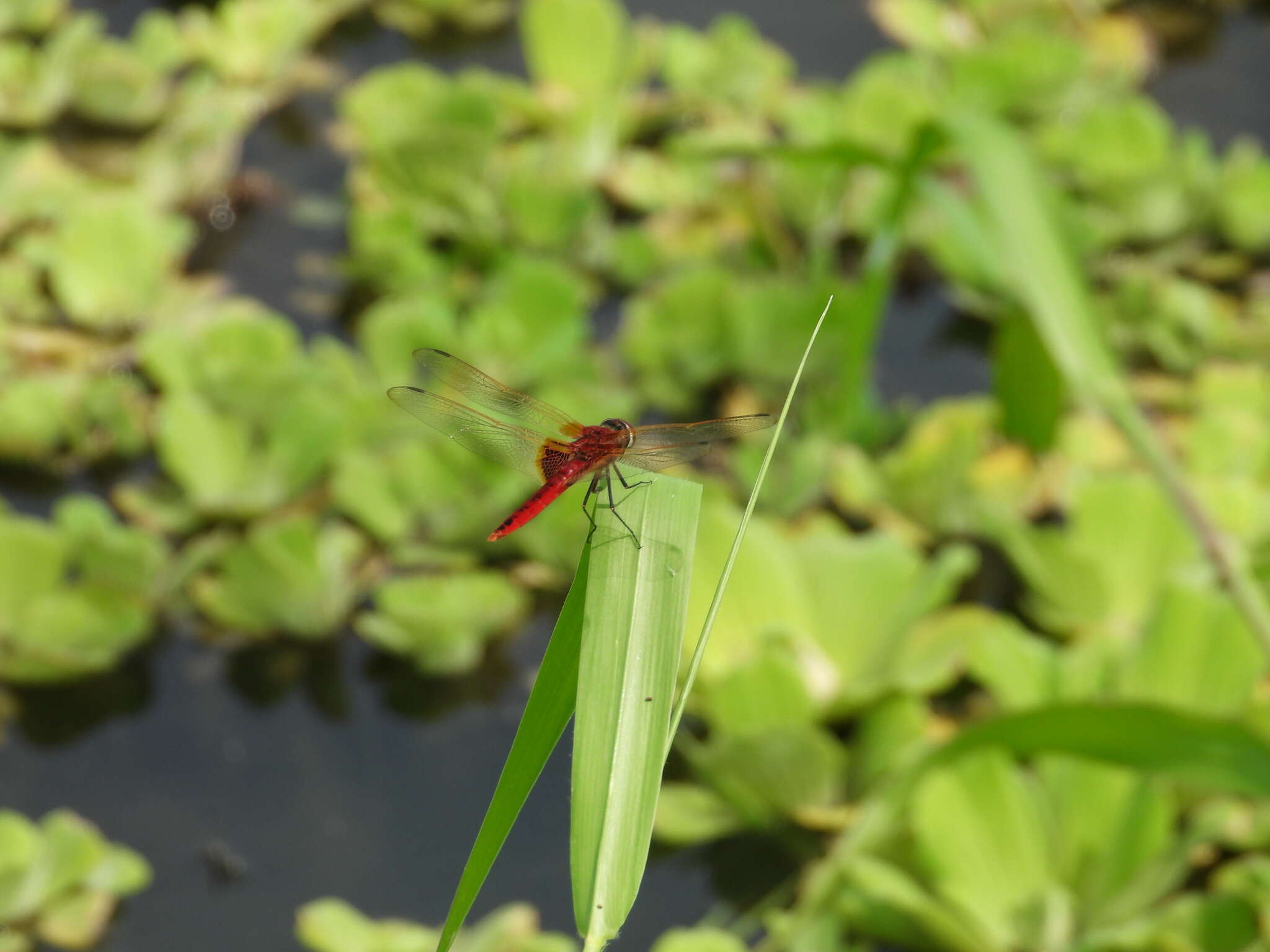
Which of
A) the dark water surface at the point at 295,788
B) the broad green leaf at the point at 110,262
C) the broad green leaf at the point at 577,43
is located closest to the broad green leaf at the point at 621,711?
the dark water surface at the point at 295,788

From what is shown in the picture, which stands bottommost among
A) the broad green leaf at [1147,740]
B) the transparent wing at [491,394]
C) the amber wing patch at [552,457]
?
the broad green leaf at [1147,740]

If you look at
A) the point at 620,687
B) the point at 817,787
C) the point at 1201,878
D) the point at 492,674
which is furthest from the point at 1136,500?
the point at 620,687

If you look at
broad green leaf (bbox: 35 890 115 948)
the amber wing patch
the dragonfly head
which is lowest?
broad green leaf (bbox: 35 890 115 948)

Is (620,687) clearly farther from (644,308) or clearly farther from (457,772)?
(644,308)

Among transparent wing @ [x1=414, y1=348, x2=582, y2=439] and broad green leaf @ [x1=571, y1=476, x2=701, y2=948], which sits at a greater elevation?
broad green leaf @ [x1=571, y1=476, x2=701, y2=948]

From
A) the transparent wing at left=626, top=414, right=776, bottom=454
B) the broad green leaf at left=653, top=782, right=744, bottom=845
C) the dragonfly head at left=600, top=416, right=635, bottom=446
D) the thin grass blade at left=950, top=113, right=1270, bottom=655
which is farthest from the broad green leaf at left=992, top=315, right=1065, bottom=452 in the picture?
the dragonfly head at left=600, top=416, right=635, bottom=446

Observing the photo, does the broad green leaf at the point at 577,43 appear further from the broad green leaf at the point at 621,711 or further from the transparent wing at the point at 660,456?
the broad green leaf at the point at 621,711

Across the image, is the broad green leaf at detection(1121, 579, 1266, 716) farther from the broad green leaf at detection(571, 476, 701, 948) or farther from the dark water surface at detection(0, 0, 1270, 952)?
the broad green leaf at detection(571, 476, 701, 948)

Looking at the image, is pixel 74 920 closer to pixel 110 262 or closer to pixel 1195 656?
pixel 110 262
